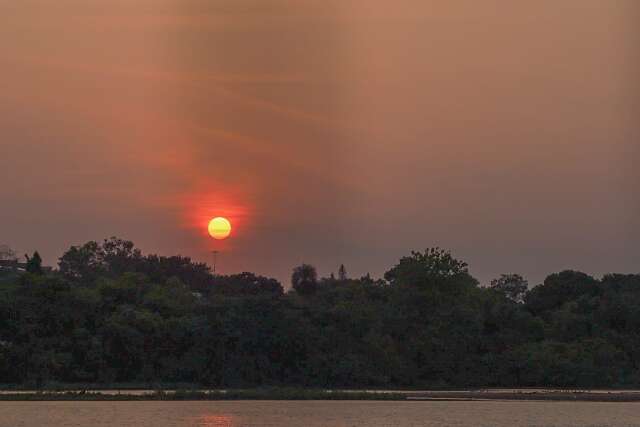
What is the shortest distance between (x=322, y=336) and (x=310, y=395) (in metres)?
10.3

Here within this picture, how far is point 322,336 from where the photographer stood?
10256 cm

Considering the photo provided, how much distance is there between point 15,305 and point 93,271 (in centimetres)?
8962

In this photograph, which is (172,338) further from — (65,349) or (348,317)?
(348,317)

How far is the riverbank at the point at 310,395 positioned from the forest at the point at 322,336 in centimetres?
380
